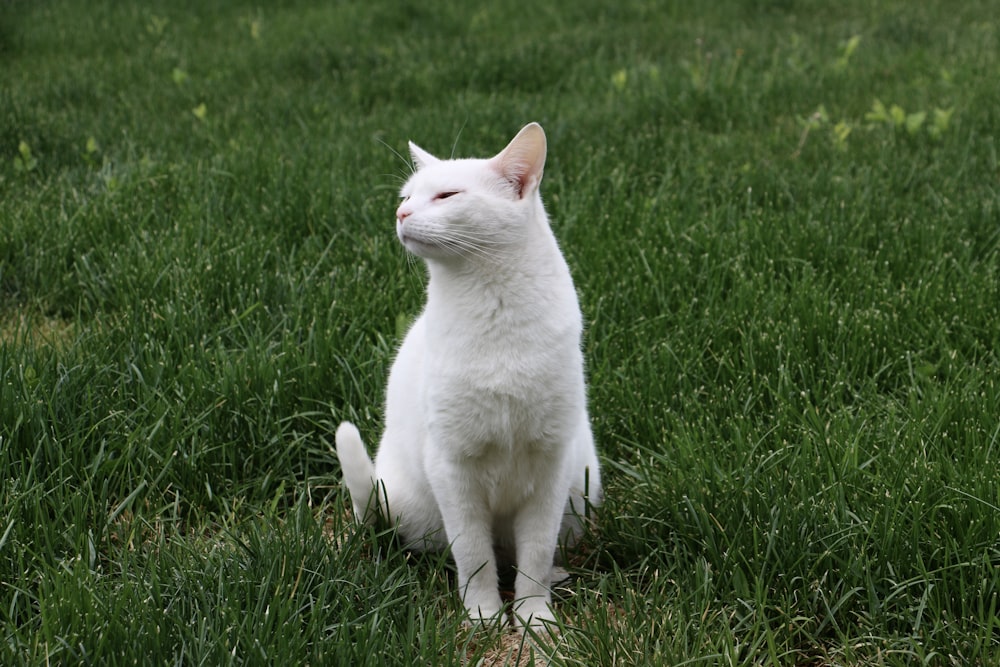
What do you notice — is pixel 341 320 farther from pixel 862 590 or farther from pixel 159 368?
pixel 862 590

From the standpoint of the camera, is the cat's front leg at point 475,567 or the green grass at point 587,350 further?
the cat's front leg at point 475,567

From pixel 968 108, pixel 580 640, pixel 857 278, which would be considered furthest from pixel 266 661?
pixel 968 108

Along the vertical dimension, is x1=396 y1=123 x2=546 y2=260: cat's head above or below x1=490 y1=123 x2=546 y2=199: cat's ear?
below

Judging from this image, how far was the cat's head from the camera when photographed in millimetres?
2092

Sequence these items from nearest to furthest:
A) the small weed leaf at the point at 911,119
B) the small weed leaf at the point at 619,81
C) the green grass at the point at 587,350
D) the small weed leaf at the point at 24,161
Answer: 1. the green grass at the point at 587,350
2. the small weed leaf at the point at 24,161
3. the small weed leaf at the point at 911,119
4. the small weed leaf at the point at 619,81

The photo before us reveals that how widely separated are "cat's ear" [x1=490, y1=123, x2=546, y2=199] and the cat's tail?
67 cm

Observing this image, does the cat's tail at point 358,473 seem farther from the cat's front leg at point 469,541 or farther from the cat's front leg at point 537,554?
the cat's front leg at point 537,554

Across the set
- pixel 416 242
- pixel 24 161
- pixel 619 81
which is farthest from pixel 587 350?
pixel 24 161

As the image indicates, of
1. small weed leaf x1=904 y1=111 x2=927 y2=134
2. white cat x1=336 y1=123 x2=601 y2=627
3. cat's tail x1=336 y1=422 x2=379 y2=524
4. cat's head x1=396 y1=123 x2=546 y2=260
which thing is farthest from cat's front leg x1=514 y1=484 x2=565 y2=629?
small weed leaf x1=904 y1=111 x2=927 y2=134

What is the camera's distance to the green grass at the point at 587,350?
79.0 inches

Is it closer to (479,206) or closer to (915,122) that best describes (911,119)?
(915,122)

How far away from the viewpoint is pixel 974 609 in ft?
6.67

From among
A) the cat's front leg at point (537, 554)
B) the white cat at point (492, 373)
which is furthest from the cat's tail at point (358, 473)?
the cat's front leg at point (537, 554)

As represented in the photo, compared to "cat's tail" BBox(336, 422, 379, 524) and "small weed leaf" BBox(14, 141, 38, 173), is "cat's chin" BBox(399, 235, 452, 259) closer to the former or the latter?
"cat's tail" BBox(336, 422, 379, 524)
